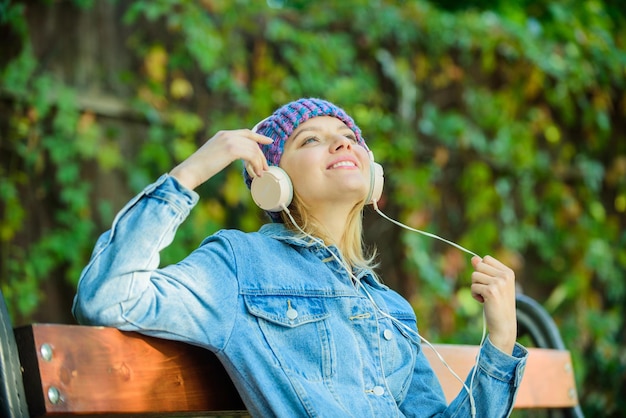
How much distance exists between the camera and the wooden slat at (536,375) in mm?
2543

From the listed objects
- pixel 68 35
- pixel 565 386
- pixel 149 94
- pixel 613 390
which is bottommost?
pixel 613 390

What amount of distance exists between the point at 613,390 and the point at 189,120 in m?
2.77

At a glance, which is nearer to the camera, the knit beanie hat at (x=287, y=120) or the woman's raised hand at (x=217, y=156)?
the woman's raised hand at (x=217, y=156)

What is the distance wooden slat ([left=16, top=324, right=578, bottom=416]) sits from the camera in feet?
5.16

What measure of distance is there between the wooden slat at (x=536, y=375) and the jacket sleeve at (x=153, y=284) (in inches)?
35.9

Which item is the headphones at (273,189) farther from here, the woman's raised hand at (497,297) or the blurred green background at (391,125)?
the blurred green background at (391,125)

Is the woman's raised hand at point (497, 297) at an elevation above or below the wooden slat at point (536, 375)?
above

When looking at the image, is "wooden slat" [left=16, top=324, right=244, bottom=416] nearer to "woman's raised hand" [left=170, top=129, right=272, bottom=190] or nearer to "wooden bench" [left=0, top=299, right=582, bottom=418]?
"wooden bench" [left=0, top=299, right=582, bottom=418]

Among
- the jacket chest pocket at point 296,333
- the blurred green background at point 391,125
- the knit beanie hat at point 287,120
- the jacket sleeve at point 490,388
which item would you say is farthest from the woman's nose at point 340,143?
the blurred green background at point 391,125

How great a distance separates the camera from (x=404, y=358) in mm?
2111

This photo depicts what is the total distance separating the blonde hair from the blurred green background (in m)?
2.23

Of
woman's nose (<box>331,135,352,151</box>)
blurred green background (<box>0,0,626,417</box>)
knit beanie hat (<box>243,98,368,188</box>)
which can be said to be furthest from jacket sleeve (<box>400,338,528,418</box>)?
blurred green background (<box>0,0,626,417</box>)

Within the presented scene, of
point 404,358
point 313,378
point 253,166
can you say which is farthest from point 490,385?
point 253,166

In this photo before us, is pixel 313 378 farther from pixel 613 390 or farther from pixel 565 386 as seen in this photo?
pixel 613 390
